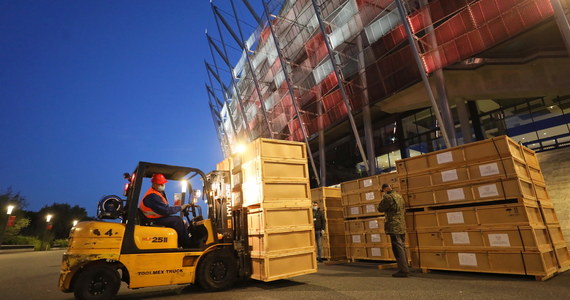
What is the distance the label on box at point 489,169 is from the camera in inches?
254

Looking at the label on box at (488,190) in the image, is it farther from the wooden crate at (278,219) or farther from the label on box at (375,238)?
the wooden crate at (278,219)

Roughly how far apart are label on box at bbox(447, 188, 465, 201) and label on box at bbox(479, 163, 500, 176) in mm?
591

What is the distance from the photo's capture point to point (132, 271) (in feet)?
17.2

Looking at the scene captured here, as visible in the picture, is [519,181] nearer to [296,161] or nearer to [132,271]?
[296,161]

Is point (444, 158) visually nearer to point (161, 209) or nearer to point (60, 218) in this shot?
point (161, 209)

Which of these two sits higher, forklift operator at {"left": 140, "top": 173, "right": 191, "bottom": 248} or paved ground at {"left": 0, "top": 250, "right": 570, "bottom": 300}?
forklift operator at {"left": 140, "top": 173, "right": 191, "bottom": 248}

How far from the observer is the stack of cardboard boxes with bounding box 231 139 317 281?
601 centimetres

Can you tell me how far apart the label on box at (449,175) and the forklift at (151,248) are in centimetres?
471

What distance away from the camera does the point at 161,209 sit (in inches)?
226

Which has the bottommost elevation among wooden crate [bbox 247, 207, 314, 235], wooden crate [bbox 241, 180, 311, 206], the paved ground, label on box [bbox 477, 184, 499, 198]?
the paved ground

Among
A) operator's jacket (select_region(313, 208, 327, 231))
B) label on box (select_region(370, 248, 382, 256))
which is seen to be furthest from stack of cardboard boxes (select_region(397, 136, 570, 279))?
operator's jacket (select_region(313, 208, 327, 231))

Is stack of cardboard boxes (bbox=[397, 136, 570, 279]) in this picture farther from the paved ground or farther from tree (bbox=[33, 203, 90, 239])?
tree (bbox=[33, 203, 90, 239])

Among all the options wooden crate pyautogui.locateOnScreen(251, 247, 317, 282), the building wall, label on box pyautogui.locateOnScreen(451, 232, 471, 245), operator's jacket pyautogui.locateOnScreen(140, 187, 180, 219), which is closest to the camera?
operator's jacket pyautogui.locateOnScreen(140, 187, 180, 219)

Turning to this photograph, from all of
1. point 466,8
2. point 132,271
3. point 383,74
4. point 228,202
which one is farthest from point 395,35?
point 132,271
